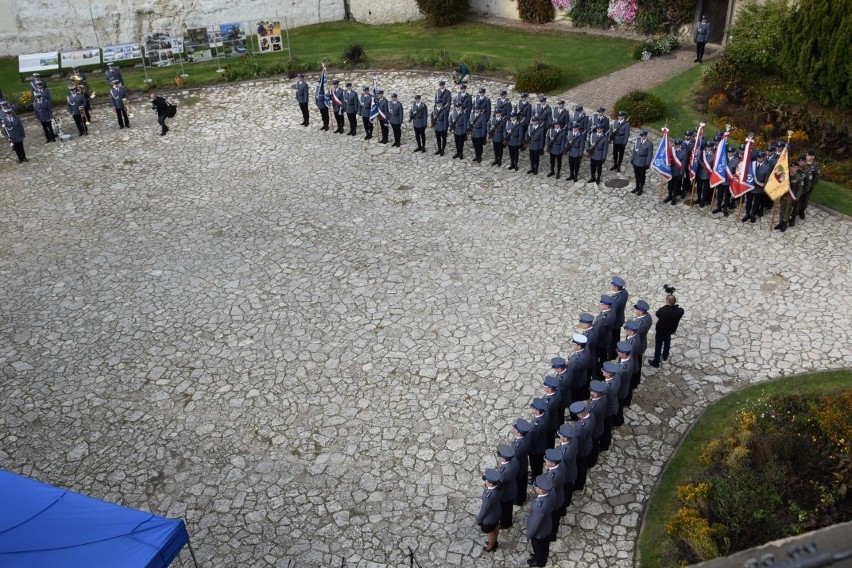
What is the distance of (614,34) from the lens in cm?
2961

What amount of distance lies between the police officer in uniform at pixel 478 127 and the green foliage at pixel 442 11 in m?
14.0

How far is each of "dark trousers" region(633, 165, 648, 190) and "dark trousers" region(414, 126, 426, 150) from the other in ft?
19.0

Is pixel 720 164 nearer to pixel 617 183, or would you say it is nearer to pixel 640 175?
pixel 640 175

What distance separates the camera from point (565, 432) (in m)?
9.96

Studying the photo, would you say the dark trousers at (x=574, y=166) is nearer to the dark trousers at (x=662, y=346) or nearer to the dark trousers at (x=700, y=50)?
the dark trousers at (x=662, y=346)

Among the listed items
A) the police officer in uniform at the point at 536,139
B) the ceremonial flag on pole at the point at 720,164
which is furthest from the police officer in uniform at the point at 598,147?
the ceremonial flag on pole at the point at 720,164

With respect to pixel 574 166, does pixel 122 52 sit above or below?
above

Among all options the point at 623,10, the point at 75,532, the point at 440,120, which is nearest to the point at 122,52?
the point at 440,120

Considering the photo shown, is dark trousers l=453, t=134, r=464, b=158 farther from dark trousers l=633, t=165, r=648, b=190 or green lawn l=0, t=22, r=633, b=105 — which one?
green lawn l=0, t=22, r=633, b=105

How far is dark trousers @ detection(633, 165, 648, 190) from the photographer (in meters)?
17.8

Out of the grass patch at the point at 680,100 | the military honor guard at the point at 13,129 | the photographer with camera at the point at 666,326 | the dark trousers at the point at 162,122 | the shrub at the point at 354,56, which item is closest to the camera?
the photographer with camera at the point at 666,326

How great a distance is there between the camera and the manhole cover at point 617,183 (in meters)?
18.5

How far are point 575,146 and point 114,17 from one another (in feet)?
71.8

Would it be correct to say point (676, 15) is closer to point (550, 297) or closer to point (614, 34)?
point (614, 34)
